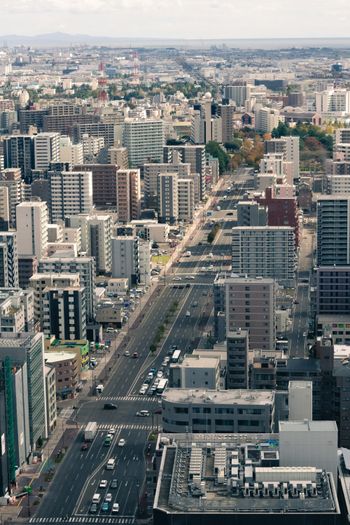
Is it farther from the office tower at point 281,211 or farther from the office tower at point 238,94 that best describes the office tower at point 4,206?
the office tower at point 238,94

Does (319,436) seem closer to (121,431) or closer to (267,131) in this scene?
(121,431)

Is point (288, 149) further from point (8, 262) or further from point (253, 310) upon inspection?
point (253, 310)

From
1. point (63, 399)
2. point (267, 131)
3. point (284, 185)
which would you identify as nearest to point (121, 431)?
point (63, 399)

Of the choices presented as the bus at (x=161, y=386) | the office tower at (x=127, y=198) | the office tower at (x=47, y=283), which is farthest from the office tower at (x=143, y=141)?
the bus at (x=161, y=386)

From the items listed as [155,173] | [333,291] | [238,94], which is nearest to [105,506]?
[333,291]

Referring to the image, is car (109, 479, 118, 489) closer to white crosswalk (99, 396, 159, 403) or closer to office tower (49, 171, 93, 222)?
white crosswalk (99, 396, 159, 403)

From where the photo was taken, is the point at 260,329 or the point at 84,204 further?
the point at 84,204
